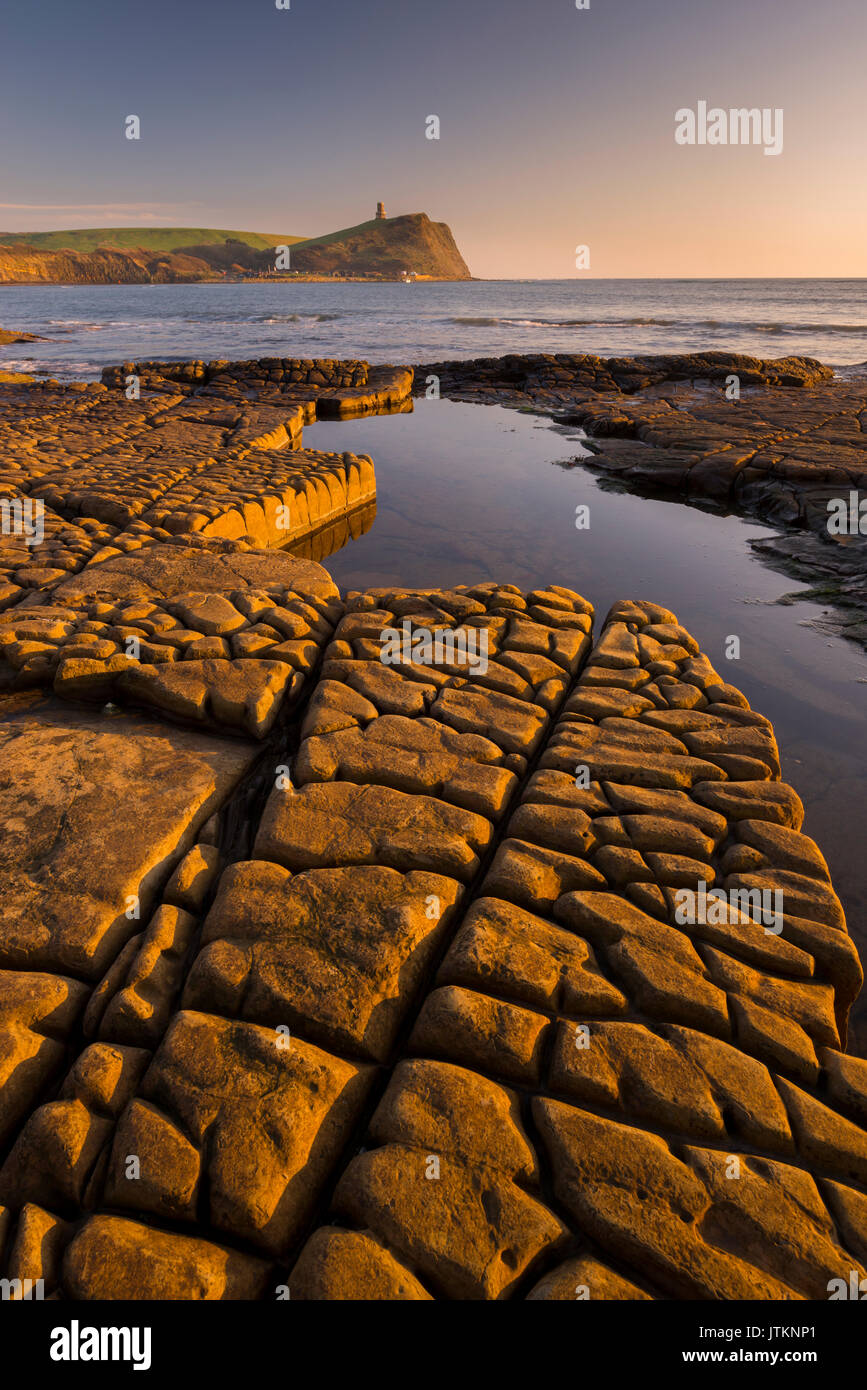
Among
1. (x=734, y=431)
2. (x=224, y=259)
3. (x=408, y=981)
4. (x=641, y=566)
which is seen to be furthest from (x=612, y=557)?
(x=224, y=259)

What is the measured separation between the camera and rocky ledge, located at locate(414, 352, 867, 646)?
21.2ft

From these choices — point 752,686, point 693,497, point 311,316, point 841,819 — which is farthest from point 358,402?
point 311,316

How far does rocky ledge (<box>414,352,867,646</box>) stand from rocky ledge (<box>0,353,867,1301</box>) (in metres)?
3.41

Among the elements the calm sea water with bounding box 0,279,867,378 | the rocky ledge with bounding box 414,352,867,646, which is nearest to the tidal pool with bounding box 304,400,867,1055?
the rocky ledge with bounding box 414,352,867,646

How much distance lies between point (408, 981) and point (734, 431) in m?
10.5

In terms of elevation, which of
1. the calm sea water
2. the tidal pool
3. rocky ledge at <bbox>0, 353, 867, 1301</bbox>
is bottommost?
rocky ledge at <bbox>0, 353, 867, 1301</bbox>

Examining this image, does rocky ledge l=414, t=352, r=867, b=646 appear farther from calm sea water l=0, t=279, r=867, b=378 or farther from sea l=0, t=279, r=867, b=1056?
calm sea water l=0, t=279, r=867, b=378

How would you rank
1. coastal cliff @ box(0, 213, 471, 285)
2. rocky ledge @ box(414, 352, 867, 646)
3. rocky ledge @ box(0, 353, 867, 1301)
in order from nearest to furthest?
rocky ledge @ box(0, 353, 867, 1301) < rocky ledge @ box(414, 352, 867, 646) < coastal cliff @ box(0, 213, 471, 285)

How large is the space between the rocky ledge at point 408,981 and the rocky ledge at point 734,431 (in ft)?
11.2

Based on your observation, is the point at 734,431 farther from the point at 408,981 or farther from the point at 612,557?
the point at 408,981

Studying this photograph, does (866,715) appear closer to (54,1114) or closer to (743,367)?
(54,1114)

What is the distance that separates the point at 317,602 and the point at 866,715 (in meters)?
3.17
